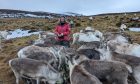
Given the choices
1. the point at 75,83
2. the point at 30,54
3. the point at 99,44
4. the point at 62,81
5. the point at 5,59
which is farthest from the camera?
the point at 5,59

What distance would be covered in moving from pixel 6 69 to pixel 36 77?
4.51 m

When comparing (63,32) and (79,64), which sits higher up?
(79,64)

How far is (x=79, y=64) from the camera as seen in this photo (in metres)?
14.9

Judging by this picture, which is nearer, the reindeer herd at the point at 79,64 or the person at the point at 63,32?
the reindeer herd at the point at 79,64

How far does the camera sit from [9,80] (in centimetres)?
1869

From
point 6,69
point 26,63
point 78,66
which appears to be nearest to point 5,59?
point 6,69

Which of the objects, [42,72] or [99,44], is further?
[99,44]

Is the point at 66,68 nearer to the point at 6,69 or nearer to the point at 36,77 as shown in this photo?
the point at 36,77

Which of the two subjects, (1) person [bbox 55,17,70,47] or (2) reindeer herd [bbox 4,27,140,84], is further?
(1) person [bbox 55,17,70,47]

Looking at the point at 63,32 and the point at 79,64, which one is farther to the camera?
the point at 63,32

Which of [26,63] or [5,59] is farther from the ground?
[26,63]

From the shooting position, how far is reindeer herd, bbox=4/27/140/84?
14266 millimetres

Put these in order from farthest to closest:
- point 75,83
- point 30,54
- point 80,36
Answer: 1. point 80,36
2. point 30,54
3. point 75,83

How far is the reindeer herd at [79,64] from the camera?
1427cm
